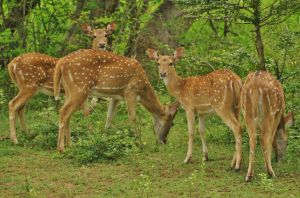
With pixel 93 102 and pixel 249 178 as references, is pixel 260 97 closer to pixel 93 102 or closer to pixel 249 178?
pixel 249 178

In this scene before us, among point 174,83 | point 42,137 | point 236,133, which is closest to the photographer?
point 236,133

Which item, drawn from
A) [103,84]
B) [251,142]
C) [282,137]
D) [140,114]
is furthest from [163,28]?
[251,142]

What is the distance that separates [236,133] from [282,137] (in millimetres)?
648

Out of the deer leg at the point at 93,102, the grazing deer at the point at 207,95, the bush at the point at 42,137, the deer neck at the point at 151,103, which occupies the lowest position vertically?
the bush at the point at 42,137

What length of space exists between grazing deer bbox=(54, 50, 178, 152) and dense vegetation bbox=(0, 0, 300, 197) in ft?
1.23

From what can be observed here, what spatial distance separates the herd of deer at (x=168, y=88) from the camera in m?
9.47

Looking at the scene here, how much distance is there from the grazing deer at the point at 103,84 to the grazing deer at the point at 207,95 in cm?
89

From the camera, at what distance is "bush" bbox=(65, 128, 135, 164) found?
34.8 feet

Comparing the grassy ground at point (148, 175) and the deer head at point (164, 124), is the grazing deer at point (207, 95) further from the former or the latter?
the deer head at point (164, 124)

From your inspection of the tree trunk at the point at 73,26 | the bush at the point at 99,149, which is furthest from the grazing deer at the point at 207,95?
the tree trunk at the point at 73,26

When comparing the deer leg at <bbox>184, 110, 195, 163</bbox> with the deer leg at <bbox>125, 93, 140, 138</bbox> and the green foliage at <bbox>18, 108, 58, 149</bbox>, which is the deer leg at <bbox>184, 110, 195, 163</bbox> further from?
the green foliage at <bbox>18, 108, 58, 149</bbox>

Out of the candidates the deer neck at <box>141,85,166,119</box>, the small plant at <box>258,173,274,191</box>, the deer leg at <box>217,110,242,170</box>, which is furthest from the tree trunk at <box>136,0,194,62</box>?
the small plant at <box>258,173,274,191</box>

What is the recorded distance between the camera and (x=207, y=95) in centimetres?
1059

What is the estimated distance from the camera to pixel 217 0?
11.1 metres
